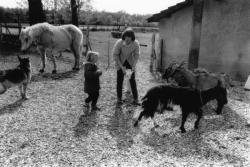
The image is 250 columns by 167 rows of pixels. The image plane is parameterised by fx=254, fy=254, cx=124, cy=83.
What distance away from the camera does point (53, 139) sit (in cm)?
510

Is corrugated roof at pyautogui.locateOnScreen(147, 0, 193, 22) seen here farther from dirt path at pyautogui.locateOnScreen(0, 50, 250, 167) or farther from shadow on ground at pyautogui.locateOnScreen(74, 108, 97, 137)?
shadow on ground at pyautogui.locateOnScreen(74, 108, 97, 137)

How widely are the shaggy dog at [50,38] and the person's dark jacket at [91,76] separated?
5.05 meters

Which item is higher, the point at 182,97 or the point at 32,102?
the point at 182,97

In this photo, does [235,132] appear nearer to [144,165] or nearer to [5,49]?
[144,165]

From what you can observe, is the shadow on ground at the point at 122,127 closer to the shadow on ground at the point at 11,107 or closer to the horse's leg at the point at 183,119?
the horse's leg at the point at 183,119

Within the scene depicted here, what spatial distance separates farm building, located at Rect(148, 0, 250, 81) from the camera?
33.5 ft

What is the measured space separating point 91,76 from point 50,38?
207 inches

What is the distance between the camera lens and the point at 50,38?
414 inches

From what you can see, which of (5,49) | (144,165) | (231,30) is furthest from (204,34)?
(5,49)

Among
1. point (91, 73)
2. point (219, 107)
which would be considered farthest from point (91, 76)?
point (219, 107)

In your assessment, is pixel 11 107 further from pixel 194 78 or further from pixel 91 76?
pixel 194 78

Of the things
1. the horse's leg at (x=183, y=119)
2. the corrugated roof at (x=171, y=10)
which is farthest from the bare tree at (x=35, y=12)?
the horse's leg at (x=183, y=119)

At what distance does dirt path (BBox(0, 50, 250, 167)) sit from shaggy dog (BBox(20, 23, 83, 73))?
11.0 feet

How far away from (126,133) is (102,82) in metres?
4.38
